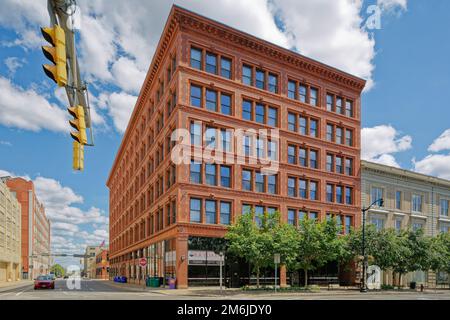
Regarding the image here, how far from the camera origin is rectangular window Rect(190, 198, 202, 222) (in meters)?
40.1

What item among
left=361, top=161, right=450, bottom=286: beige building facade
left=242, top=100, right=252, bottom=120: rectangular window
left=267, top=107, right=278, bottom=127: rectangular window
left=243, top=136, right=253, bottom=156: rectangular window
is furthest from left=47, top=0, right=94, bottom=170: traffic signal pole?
left=361, top=161, right=450, bottom=286: beige building facade

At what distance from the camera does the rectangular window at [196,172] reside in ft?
133

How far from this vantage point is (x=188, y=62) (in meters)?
41.2

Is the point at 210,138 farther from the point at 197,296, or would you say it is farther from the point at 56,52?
the point at 56,52

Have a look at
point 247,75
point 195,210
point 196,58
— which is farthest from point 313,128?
point 195,210

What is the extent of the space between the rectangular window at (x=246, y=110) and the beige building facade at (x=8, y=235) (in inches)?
2175

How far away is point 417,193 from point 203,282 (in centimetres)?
3673

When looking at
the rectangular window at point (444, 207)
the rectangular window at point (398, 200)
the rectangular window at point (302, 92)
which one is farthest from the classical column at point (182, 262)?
the rectangular window at point (444, 207)

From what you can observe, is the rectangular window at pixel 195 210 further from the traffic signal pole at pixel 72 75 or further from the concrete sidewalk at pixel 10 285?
the traffic signal pole at pixel 72 75

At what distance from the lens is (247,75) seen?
4569 cm

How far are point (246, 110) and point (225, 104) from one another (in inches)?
104
